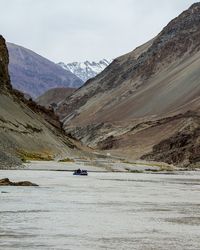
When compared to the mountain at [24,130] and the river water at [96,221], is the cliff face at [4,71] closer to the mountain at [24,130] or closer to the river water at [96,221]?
the mountain at [24,130]

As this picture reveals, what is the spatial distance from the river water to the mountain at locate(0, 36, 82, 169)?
48867 mm

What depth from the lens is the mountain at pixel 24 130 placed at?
11425 cm

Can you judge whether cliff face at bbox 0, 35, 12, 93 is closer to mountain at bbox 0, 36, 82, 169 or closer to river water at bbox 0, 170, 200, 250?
mountain at bbox 0, 36, 82, 169

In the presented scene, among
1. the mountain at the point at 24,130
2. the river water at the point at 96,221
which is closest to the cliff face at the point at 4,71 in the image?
the mountain at the point at 24,130

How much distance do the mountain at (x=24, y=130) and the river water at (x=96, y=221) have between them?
48867mm

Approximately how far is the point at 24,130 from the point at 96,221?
88.3m

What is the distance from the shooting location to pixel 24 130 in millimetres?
121750

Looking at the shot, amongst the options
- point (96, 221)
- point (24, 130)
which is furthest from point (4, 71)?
point (96, 221)

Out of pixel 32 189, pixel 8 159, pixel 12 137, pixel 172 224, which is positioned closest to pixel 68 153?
pixel 12 137

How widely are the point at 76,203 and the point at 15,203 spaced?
4.25 m

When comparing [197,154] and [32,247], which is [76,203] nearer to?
[32,247]

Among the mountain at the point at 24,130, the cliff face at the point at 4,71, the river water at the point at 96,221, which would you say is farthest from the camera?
the cliff face at the point at 4,71

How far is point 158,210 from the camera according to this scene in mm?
41781

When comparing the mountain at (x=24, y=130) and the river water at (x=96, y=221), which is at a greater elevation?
the mountain at (x=24, y=130)
